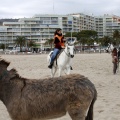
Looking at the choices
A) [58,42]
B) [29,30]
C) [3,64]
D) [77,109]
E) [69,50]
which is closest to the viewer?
[77,109]

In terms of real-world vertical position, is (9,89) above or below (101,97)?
above

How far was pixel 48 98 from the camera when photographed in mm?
4293

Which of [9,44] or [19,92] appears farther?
[9,44]

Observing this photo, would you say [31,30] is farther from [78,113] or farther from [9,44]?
[78,113]

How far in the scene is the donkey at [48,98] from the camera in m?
4.23

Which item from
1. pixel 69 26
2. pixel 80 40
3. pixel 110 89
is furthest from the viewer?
pixel 69 26

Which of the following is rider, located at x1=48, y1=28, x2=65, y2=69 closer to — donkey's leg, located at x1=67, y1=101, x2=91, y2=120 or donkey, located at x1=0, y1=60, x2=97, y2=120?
donkey, located at x1=0, y1=60, x2=97, y2=120

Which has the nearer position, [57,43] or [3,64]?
[3,64]

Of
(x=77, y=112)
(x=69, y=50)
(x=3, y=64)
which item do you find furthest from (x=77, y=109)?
(x=69, y=50)

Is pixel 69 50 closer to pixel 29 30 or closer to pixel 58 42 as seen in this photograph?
pixel 58 42

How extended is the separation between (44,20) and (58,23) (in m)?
8.37

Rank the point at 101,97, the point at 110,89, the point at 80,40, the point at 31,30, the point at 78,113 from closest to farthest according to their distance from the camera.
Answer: the point at 78,113 < the point at 101,97 < the point at 110,89 < the point at 80,40 < the point at 31,30

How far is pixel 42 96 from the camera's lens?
14.1 feet

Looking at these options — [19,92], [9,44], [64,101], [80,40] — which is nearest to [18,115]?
[19,92]
